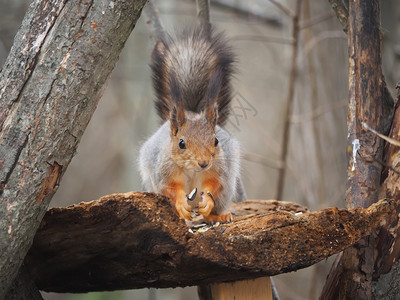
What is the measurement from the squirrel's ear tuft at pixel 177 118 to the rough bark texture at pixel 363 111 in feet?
1.69

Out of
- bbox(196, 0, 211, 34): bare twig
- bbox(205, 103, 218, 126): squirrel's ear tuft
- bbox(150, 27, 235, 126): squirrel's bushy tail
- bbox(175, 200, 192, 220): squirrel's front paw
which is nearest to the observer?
bbox(175, 200, 192, 220): squirrel's front paw

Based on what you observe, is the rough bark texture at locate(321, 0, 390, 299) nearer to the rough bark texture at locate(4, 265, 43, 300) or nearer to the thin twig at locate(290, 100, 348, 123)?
the rough bark texture at locate(4, 265, 43, 300)

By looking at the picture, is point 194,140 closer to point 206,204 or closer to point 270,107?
point 206,204

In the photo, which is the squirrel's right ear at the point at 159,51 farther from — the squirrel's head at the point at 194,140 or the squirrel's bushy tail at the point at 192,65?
the squirrel's head at the point at 194,140

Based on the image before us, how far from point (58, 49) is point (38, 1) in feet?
0.47

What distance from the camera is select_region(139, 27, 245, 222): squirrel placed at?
1.73m

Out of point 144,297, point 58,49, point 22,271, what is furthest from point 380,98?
point 144,297

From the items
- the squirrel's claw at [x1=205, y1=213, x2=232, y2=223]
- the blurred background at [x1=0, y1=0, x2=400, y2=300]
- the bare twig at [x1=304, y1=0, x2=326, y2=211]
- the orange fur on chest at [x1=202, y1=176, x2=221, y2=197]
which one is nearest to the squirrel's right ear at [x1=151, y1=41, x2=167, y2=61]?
the blurred background at [x1=0, y1=0, x2=400, y2=300]

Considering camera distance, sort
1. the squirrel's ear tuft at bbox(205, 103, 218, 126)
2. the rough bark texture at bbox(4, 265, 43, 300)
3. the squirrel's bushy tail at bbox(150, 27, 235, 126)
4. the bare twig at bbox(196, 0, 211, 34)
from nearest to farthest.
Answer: the rough bark texture at bbox(4, 265, 43, 300) → the squirrel's ear tuft at bbox(205, 103, 218, 126) → the squirrel's bushy tail at bbox(150, 27, 235, 126) → the bare twig at bbox(196, 0, 211, 34)

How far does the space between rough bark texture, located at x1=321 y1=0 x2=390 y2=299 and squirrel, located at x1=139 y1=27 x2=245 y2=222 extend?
38 centimetres

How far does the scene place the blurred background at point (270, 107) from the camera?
279cm

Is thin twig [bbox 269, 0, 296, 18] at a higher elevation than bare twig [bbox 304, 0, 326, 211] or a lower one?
higher

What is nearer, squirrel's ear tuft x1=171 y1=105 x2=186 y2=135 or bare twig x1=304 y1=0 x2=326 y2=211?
squirrel's ear tuft x1=171 y1=105 x2=186 y2=135

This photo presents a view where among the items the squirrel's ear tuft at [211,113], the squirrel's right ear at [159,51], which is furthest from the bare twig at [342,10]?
the squirrel's right ear at [159,51]
